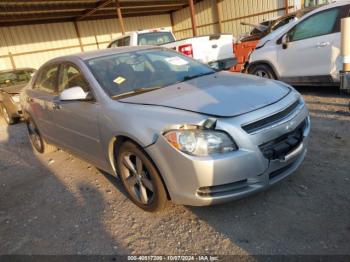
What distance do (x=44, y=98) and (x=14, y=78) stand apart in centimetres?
583

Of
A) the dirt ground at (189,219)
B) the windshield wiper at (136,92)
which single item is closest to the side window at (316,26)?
the dirt ground at (189,219)

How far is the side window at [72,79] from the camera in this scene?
3674 mm

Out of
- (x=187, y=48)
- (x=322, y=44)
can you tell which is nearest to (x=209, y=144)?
(x=322, y=44)

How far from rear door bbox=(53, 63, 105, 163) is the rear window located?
587cm

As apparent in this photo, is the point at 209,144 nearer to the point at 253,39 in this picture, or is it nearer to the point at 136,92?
the point at 136,92

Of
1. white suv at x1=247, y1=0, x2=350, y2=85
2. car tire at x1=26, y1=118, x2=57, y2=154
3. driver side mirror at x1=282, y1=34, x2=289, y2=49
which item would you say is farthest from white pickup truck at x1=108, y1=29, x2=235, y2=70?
car tire at x1=26, y1=118, x2=57, y2=154

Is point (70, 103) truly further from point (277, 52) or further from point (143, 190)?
point (277, 52)

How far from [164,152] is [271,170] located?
3.02ft

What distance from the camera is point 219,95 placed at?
3.07m

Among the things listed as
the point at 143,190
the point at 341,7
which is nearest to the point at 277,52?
Result: the point at 341,7

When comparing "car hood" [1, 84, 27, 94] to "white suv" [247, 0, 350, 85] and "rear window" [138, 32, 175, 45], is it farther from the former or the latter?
"white suv" [247, 0, 350, 85]

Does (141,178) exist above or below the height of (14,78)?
below

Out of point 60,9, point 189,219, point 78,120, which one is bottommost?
point 189,219

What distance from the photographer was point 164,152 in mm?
2707
